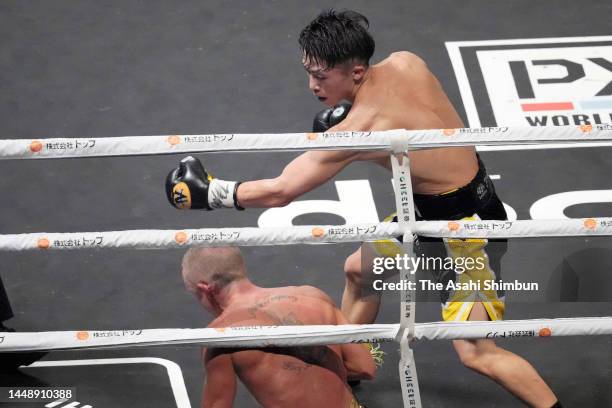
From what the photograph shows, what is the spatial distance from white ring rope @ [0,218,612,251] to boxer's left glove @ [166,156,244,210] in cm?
63

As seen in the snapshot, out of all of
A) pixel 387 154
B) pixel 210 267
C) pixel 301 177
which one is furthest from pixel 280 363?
pixel 387 154

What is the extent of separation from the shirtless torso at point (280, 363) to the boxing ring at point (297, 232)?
0.48 feet

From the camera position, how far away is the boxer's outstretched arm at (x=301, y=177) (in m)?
4.32

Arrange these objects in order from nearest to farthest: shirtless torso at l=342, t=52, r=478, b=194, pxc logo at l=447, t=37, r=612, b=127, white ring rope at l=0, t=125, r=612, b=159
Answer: white ring rope at l=0, t=125, r=612, b=159
shirtless torso at l=342, t=52, r=478, b=194
pxc logo at l=447, t=37, r=612, b=127

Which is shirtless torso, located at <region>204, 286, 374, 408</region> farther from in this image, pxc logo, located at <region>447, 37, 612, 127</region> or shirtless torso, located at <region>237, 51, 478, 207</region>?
pxc logo, located at <region>447, 37, 612, 127</region>

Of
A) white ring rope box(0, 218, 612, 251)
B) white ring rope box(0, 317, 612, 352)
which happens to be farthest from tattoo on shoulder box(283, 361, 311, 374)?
white ring rope box(0, 218, 612, 251)

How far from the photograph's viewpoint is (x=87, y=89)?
731 centimetres

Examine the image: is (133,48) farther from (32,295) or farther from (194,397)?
(194,397)

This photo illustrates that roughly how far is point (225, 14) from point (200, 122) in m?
1.35

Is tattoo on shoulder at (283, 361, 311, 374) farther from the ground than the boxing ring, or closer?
closer

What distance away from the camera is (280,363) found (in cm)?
402

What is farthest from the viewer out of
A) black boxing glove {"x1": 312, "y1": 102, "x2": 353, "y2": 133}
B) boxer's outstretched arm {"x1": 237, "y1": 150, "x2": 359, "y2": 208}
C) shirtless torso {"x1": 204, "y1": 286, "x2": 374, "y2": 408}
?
black boxing glove {"x1": 312, "y1": 102, "x2": 353, "y2": 133}

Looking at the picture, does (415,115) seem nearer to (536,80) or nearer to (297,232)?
(297,232)

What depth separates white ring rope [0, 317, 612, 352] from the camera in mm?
3830
